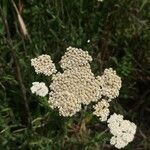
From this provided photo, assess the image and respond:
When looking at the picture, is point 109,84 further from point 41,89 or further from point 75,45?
point 75,45

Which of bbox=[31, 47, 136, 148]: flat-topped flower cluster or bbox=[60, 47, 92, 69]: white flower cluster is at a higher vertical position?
bbox=[60, 47, 92, 69]: white flower cluster

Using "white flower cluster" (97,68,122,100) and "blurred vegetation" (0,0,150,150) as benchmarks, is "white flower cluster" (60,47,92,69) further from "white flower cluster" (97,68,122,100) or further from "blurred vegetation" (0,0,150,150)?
"blurred vegetation" (0,0,150,150)

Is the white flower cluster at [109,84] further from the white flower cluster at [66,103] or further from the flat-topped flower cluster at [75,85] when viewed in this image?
the white flower cluster at [66,103]

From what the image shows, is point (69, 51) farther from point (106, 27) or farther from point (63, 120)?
point (106, 27)

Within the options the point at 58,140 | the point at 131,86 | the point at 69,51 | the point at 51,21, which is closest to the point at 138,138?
the point at 131,86

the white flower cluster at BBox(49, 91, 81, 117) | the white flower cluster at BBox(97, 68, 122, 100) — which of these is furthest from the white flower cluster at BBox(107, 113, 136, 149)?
the white flower cluster at BBox(49, 91, 81, 117)

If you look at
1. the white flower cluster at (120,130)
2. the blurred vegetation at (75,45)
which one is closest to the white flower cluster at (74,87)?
the white flower cluster at (120,130)

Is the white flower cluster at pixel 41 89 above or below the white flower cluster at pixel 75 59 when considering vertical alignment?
below
